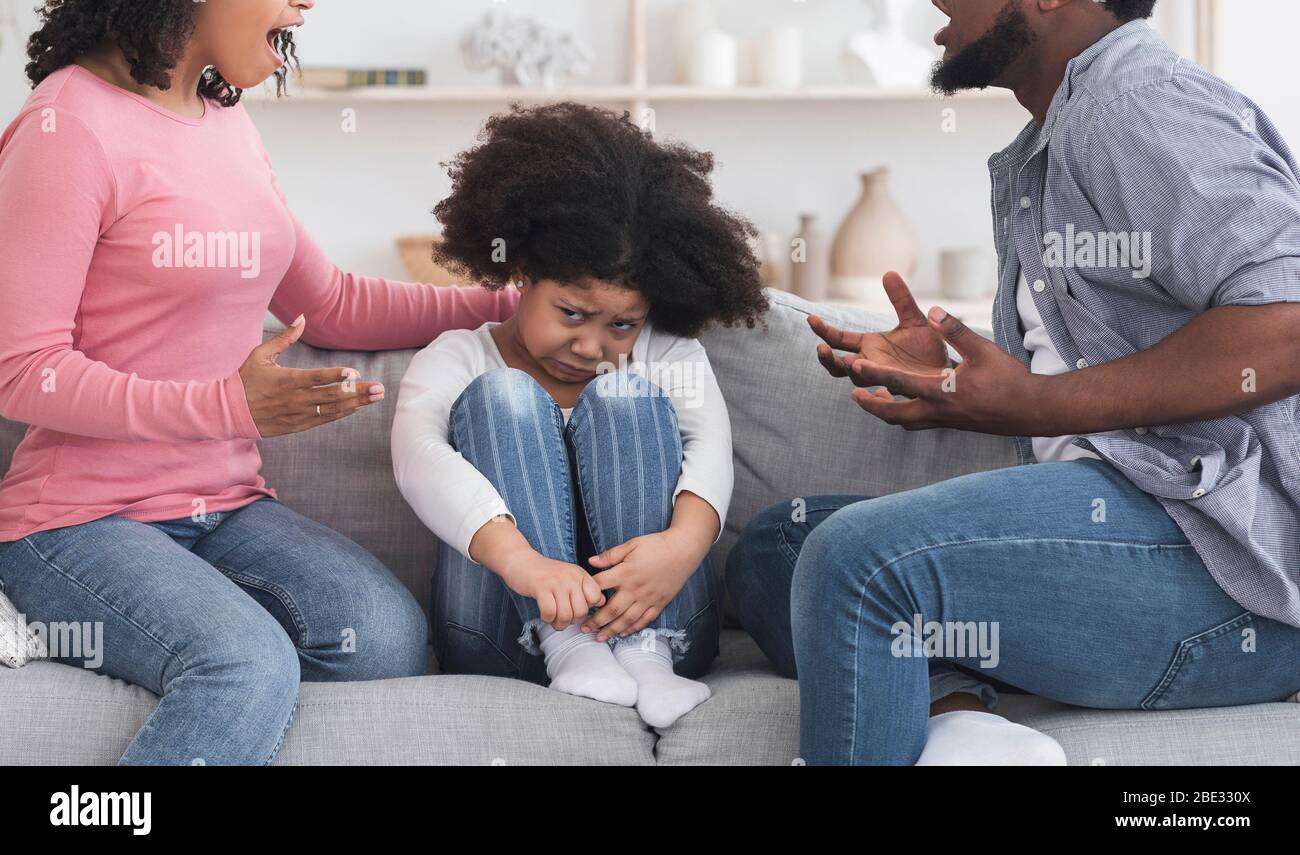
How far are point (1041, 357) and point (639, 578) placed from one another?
0.46 meters

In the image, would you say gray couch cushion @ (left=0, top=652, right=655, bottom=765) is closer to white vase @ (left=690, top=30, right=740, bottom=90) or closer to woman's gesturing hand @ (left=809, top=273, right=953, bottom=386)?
woman's gesturing hand @ (left=809, top=273, right=953, bottom=386)

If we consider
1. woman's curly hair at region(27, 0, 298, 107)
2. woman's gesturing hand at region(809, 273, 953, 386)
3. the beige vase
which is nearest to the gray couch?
woman's gesturing hand at region(809, 273, 953, 386)

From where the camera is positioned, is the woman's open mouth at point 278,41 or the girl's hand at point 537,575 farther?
the woman's open mouth at point 278,41

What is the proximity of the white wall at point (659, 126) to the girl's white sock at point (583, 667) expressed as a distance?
2358mm

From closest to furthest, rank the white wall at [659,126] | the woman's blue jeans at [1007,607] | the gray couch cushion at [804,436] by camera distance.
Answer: the woman's blue jeans at [1007,607] < the gray couch cushion at [804,436] < the white wall at [659,126]

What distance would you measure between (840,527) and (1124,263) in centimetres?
35

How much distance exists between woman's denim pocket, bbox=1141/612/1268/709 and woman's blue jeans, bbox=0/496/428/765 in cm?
75

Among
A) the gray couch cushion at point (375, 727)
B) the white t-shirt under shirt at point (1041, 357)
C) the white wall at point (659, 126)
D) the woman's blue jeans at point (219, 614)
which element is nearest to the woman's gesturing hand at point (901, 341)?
the white t-shirt under shirt at point (1041, 357)

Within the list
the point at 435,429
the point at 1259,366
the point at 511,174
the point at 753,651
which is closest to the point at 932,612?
the point at 1259,366

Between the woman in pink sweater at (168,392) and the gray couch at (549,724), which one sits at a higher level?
the woman in pink sweater at (168,392)

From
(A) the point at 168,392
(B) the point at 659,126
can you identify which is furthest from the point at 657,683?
(B) the point at 659,126

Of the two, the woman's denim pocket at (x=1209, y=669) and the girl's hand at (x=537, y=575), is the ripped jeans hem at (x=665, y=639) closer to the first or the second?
the girl's hand at (x=537, y=575)

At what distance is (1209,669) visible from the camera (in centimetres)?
109

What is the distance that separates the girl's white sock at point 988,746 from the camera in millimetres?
1037
